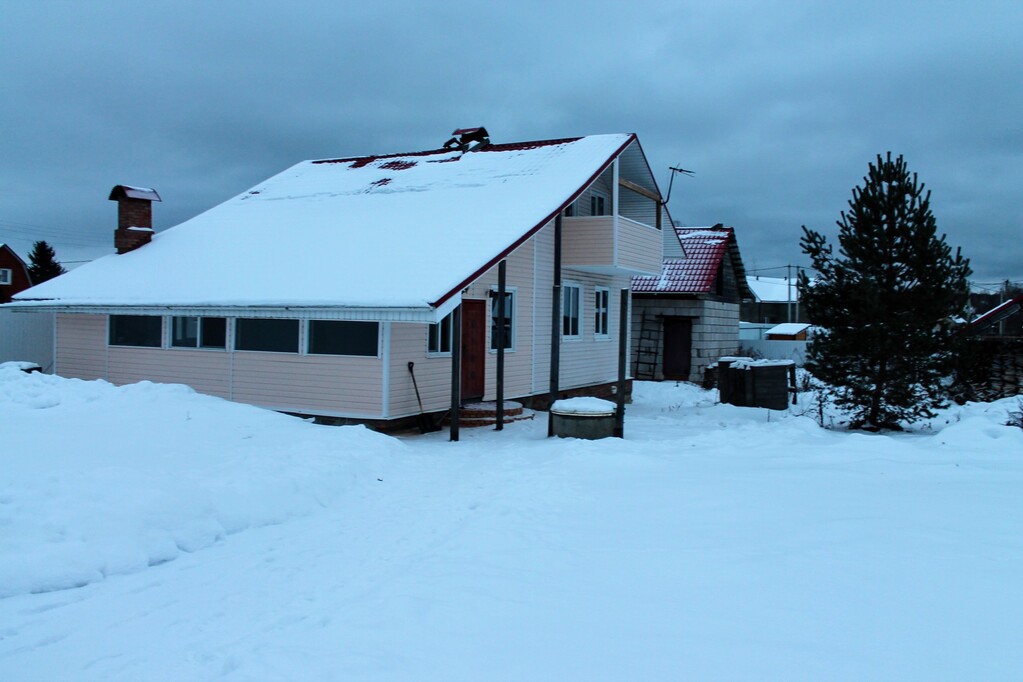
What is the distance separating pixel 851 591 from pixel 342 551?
13.5 ft

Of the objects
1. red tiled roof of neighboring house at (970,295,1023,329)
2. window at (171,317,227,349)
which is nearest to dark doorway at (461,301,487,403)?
window at (171,317,227,349)

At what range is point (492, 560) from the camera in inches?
260

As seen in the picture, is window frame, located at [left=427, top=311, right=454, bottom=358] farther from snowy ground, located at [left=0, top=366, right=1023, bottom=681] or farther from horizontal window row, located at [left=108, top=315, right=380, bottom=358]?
snowy ground, located at [left=0, top=366, right=1023, bottom=681]

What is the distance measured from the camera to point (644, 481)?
32.1ft

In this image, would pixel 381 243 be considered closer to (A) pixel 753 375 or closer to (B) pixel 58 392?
(B) pixel 58 392

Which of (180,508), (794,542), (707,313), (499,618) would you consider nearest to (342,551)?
(180,508)

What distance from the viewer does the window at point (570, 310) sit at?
19.2 m

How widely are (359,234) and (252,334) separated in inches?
124

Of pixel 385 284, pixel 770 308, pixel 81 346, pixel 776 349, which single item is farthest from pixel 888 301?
pixel 770 308

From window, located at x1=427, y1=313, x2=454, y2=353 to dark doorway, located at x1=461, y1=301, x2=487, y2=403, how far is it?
0.44m

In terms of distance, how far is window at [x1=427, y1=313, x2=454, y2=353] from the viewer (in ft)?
49.8

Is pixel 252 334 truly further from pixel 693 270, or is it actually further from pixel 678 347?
pixel 693 270

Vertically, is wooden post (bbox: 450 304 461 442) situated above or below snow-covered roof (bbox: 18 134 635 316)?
below

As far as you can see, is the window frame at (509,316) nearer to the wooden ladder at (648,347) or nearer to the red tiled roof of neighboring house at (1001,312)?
the wooden ladder at (648,347)
